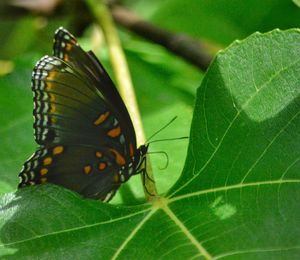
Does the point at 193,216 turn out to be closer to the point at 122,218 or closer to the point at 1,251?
the point at 122,218

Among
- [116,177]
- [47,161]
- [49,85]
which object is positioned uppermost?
[49,85]

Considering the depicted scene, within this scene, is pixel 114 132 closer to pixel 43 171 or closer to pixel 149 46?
pixel 43 171

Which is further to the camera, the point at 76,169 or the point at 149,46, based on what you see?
the point at 149,46

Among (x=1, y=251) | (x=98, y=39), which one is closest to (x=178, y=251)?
(x=1, y=251)

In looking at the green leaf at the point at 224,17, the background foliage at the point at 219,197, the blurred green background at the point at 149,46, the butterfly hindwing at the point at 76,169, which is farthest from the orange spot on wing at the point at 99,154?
the green leaf at the point at 224,17

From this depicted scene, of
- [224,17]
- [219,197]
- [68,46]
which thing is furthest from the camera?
[224,17]

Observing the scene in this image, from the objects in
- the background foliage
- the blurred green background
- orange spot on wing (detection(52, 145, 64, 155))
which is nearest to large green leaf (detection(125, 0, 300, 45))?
the blurred green background

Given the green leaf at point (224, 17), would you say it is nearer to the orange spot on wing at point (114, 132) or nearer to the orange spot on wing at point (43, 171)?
the orange spot on wing at point (114, 132)

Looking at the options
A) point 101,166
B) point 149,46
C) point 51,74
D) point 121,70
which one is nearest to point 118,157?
point 101,166
